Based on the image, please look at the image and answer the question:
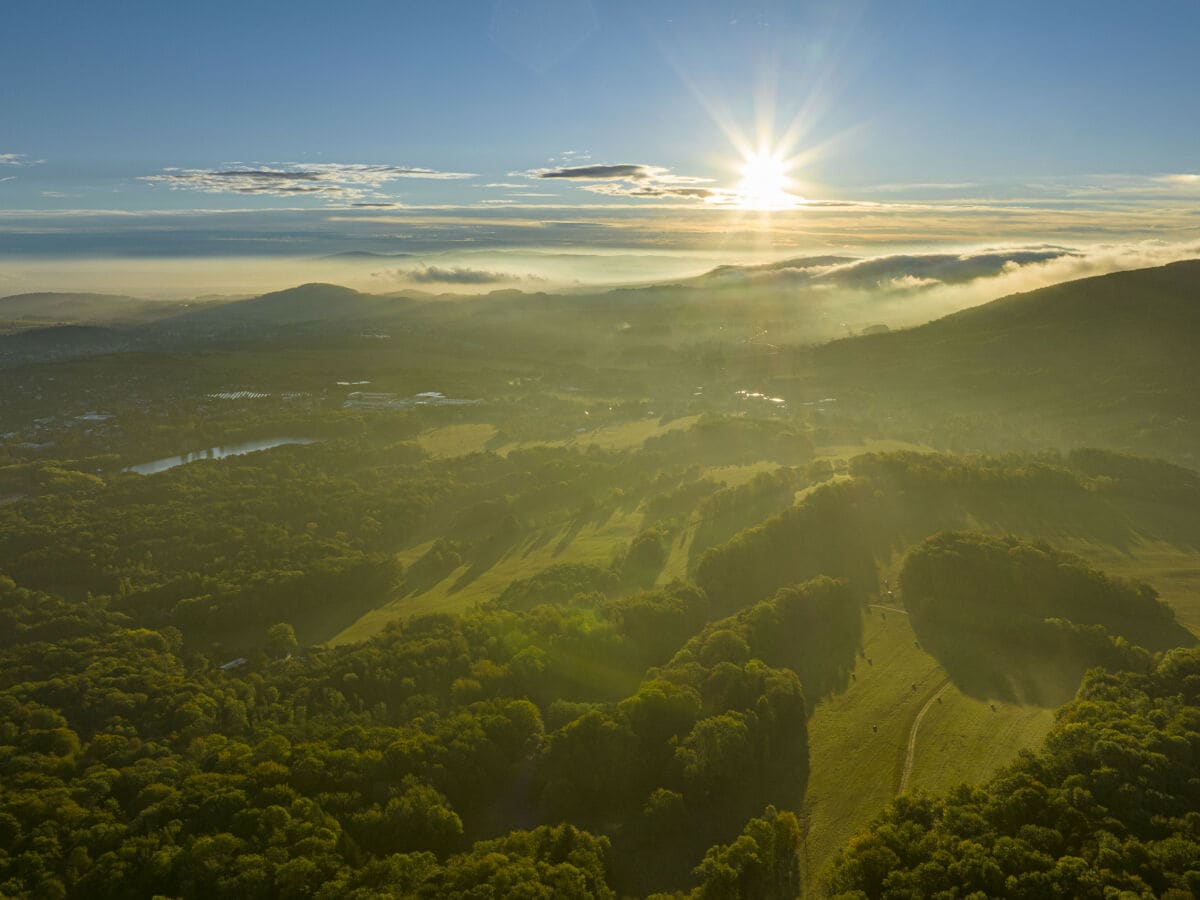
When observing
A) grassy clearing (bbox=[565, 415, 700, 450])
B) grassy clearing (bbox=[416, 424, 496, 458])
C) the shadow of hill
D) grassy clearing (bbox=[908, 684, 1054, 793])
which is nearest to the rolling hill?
grassy clearing (bbox=[565, 415, 700, 450])

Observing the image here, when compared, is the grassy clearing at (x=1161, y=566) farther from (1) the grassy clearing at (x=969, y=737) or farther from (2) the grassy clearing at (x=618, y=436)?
(2) the grassy clearing at (x=618, y=436)

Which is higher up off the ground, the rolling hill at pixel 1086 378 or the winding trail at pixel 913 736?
the rolling hill at pixel 1086 378

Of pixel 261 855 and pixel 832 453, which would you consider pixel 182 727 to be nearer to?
pixel 261 855

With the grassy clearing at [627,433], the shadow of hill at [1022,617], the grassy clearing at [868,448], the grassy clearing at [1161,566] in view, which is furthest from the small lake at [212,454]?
the grassy clearing at [1161,566]

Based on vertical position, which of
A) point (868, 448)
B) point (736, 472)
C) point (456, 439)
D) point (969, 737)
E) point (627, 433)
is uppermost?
point (868, 448)

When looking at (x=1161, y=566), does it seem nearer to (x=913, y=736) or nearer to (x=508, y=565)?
(x=913, y=736)

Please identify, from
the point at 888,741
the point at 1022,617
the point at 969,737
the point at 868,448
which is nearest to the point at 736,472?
the point at 868,448

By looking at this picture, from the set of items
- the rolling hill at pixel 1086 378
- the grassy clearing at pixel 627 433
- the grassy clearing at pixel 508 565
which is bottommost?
the grassy clearing at pixel 508 565
